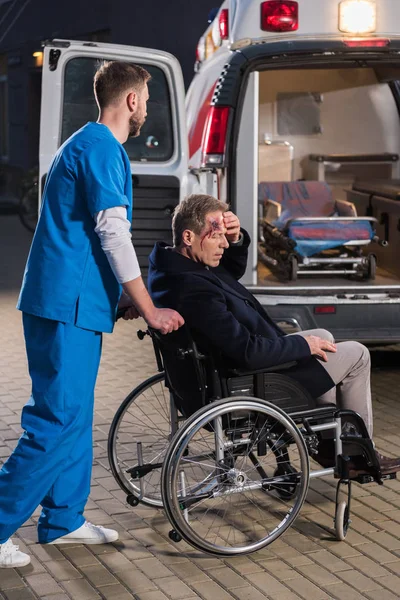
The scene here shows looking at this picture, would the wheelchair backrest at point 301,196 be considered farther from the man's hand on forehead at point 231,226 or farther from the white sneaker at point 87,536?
the white sneaker at point 87,536

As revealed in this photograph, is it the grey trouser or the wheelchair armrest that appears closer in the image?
the wheelchair armrest

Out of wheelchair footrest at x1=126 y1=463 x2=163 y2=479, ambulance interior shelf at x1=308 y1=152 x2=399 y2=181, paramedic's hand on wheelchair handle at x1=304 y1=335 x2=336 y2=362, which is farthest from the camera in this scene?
ambulance interior shelf at x1=308 y1=152 x2=399 y2=181

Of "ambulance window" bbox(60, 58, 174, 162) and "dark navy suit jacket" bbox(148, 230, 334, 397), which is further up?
"ambulance window" bbox(60, 58, 174, 162)

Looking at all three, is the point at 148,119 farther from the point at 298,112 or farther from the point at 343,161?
the point at 343,161

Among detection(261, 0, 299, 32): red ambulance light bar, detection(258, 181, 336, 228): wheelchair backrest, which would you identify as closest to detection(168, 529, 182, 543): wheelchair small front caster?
detection(261, 0, 299, 32): red ambulance light bar

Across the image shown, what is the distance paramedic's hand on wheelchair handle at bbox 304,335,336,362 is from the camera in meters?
4.36

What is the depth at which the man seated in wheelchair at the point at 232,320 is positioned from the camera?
4.25 metres

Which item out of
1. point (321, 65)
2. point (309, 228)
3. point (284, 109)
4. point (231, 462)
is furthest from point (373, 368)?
point (231, 462)

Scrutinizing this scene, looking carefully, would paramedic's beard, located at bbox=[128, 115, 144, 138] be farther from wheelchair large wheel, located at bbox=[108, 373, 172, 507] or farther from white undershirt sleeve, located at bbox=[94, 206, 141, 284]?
wheelchair large wheel, located at bbox=[108, 373, 172, 507]

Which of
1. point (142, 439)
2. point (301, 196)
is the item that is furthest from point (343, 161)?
point (142, 439)

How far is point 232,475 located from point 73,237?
108 centimetres

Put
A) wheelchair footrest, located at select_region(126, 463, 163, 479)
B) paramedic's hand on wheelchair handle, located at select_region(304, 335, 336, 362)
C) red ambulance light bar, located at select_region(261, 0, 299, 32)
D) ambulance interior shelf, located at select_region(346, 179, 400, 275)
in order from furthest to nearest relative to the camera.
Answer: ambulance interior shelf, located at select_region(346, 179, 400, 275)
red ambulance light bar, located at select_region(261, 0, 299, 32)
wheelchair footrest, located at select_region(126, 463, 163, 479)
paramedic's hand on wheelchair handle, located at select_region(304, 335, 336, 362)

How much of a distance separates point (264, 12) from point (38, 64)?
17.6 m

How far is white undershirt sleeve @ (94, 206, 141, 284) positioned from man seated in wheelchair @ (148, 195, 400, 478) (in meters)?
0.33
